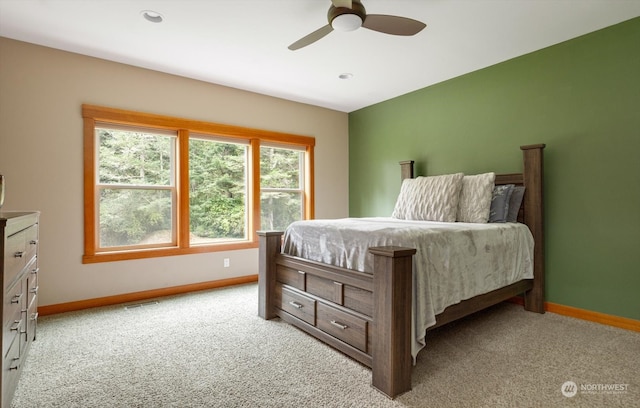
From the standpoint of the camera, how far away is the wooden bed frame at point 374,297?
1729 mm

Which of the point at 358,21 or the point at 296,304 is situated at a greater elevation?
the point at 358,21

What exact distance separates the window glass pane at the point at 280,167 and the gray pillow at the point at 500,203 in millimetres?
2625

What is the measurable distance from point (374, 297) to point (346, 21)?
1718 millimetres

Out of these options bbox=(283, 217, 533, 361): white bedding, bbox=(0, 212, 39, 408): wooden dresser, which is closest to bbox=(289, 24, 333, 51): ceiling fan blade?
bbox=(283, 217, 533, 361): white bedding

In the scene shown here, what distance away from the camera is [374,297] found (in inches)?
71.5

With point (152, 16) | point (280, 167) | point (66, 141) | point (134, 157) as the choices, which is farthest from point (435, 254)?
point (66, 141)

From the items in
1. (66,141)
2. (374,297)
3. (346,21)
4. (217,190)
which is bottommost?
(374,297)

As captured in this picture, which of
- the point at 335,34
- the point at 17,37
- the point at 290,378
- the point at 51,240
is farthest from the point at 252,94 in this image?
the point at 290,378

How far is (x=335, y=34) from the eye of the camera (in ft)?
9.34

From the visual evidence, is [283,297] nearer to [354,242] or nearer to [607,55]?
[354,242]

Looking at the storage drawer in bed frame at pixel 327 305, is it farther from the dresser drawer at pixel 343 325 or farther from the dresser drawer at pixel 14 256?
the dresser drawer at pixel 14 256

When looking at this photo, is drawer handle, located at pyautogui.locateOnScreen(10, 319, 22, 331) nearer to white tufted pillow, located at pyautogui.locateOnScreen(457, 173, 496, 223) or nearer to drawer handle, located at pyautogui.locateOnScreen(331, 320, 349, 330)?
drawer handle, located at pyautogui.locateOnScreen(331, 320, 349, 330)

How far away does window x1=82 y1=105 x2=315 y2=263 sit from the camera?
11.0 ft

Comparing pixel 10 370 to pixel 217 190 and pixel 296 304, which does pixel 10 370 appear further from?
pixel 217 190
